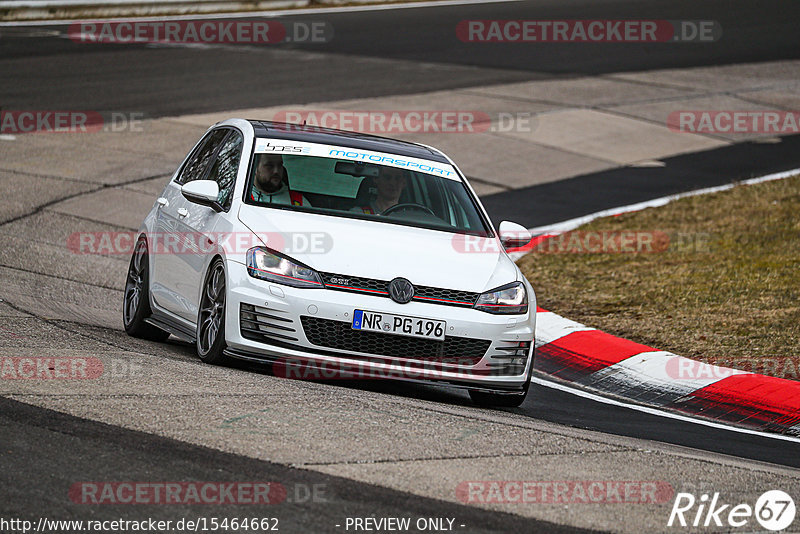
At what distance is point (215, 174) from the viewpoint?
8.74 m

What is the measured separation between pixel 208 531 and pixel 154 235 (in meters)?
4.64

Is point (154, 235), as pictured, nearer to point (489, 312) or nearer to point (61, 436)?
point (489, 312)

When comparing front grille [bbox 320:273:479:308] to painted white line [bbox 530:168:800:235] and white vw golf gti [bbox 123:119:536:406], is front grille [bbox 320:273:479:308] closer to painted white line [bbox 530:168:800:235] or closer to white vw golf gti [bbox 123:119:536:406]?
white vw golf gti [bbox 123:119:536:406]

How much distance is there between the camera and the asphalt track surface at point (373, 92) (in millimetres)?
5191

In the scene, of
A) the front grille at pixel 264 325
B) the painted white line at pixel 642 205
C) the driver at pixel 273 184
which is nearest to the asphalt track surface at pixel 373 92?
the painted white line at pixel 642 205

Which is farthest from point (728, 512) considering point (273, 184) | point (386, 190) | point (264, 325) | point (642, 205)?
point (642, 205)

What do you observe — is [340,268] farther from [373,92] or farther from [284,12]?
[284,12]

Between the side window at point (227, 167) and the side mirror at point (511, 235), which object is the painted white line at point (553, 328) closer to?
the side mirror at point (511, 235)

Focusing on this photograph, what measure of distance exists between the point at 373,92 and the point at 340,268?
14.5 metres

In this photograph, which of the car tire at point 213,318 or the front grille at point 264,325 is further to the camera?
the car tire at point 213,318

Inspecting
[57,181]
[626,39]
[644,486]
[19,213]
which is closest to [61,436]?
[644,486]

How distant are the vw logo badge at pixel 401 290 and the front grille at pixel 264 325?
61cm

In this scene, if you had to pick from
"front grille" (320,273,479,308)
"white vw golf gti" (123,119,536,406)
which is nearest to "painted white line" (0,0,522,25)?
"white vw golf gti" (123,119,536,406)

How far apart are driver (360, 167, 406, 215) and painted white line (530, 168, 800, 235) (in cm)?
609
